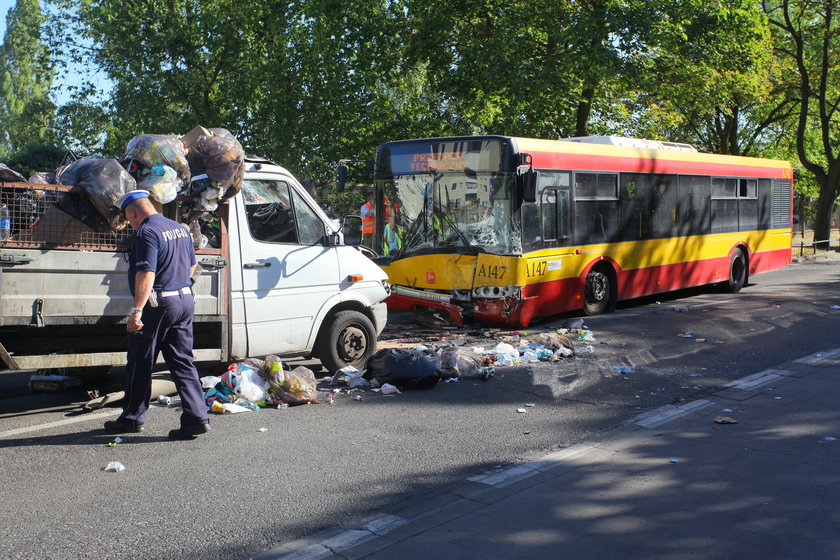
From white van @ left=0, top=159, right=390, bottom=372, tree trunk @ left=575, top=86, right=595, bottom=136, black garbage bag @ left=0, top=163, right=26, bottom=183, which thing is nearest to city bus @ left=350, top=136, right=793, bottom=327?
white van @ left=0, top=159, right=390, bottom=372

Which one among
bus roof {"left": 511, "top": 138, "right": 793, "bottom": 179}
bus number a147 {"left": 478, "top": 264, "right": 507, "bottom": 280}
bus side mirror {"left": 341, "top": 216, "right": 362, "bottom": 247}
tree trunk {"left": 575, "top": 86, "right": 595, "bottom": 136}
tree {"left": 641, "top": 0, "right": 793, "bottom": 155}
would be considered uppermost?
tree {"left": 641, "top": 0, "right": 793, "bottom": 155}

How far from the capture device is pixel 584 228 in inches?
511

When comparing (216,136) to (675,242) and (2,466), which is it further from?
(675,242)

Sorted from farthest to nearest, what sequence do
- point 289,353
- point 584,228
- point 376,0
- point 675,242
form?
1. point 376,0
2. point 675,242
3. point 584,228
4. point 289,353

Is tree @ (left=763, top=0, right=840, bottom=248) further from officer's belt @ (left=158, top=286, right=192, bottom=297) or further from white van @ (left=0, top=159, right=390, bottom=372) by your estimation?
officer's belt @ (left=158, top=286, right=192, bottom=297)

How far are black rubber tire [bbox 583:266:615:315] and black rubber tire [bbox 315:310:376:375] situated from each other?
5.41 meters

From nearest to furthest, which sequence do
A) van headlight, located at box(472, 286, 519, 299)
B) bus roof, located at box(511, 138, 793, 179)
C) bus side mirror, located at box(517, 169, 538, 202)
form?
1. bus side mirror, located at box(517, 169, 538, 202)
2. van headlight, located at box(472, 286, 519, 299)
3. bus roof, located at box(511, 138, 793, 179)

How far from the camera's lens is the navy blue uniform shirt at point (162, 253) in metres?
5.79

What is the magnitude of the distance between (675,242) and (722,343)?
504cm

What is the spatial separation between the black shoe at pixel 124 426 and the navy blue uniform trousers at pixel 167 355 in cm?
4

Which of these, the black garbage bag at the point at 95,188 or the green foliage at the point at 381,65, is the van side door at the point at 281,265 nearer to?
the black garbage bag at the point at 95,188

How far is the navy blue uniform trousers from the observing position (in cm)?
596

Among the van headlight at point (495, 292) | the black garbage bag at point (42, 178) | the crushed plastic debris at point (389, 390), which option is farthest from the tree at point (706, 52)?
the black garbage bag at point (42, 178)

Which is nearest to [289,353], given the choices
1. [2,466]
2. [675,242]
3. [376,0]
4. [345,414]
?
[345,414]
